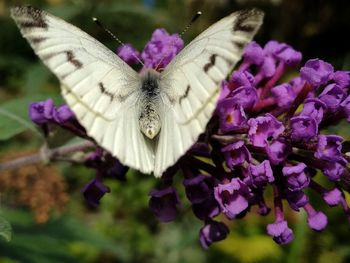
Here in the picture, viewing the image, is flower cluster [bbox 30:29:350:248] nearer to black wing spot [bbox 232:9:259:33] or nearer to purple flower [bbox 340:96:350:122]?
purple flower [bbox 340:96:350:122]

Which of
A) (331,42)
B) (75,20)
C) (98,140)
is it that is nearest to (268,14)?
(331,42)

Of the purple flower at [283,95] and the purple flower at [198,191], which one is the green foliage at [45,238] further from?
the purple flower at [283,95]

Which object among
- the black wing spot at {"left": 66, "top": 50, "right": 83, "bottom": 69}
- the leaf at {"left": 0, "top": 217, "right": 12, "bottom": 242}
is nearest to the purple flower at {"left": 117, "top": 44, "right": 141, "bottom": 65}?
the black wing spot at {"left": 66, "top": 50, "right": 83, "bottom": 69}

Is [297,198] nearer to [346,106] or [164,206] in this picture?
[346,106]

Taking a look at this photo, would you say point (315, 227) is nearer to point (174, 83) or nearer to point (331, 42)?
point (174, 83)

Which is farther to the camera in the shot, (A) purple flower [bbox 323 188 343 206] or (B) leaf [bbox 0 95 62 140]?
(B) leaf [bbox 0 95 62 140]

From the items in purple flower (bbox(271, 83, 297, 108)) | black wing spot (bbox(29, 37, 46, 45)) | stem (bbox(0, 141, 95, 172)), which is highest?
purple flower (bbox(271, 83, 297, 108))

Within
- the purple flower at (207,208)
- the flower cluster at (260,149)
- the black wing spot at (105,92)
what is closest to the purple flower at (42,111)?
the flower cluster at (260,149)
